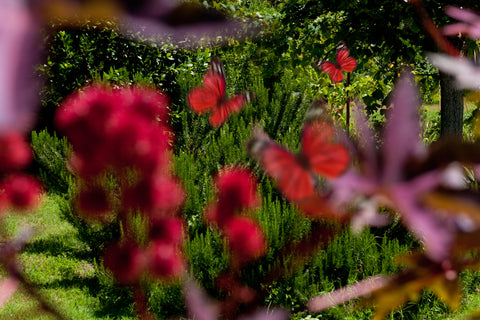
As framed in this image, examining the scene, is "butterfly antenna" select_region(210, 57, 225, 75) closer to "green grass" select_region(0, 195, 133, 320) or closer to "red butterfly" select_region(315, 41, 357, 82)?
"red butterfly" select_region(315, 41, 357, 82)

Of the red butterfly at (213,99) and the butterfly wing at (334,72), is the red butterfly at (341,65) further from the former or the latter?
the red butterfly at (213,99)

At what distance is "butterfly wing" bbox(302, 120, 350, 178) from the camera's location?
0.24 meters

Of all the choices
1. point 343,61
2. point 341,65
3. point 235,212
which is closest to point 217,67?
point 235,212

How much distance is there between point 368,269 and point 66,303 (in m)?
2.11

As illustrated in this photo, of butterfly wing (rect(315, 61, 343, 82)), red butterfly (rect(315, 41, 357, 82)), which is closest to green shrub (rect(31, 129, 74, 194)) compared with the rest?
butterfly wing (rect(315, 61, 343, 82))

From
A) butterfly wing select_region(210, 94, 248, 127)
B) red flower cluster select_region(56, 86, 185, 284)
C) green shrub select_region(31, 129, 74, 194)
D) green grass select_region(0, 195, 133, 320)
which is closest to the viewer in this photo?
red flower cluster select_region(56, 86, 185, 284)

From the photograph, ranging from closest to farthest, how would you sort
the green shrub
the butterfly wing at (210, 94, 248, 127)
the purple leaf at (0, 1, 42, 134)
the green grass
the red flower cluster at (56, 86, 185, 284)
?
the purple leaf at (0, 1, 42, 134) < the red flower cluster at (56, 86, 185, 284) < the butterfly wing at (210, 94, 248, 127) < the green grass < the green shrub

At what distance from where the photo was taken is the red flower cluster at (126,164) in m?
0.29

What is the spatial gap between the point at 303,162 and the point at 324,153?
1cm

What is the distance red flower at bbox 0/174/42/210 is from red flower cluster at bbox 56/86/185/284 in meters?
0.05

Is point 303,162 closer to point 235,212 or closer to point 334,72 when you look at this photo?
point 235,212

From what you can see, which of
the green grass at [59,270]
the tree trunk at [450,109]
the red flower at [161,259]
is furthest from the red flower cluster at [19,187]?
the tree trunk at [450,109]

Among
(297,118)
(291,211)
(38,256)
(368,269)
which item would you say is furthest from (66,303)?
(297,118)

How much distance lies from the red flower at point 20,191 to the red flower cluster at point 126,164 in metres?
0.05
